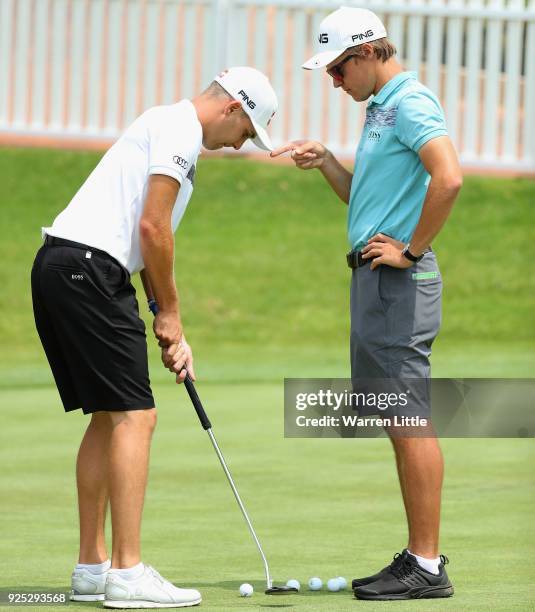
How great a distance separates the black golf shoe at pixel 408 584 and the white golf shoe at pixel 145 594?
585 millimetres

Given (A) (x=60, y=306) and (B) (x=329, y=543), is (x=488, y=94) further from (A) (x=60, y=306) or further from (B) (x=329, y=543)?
(A) (x=60, y=306)

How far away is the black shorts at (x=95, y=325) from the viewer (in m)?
5.19

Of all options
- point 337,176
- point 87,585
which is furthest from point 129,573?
point 337,176

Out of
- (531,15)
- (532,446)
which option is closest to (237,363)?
(532,446)

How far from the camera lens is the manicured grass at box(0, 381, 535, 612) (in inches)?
220

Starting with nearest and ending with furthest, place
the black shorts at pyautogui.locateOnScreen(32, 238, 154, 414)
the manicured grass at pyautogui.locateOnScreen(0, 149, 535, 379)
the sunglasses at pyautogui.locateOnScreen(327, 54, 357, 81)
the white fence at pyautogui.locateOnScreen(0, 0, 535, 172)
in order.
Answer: the black shorts at pyautogui.locateOnScreen(32, 238, 154, 414), the sunglasses at pyautogui.locateOnScreen(327, 54, 357, 81), the manicured grass at pyautogui.locateOnScreen(0, 149, 535, 379), the white fence at pyautogui.locateOnScreen(0, 0, 535, 172)

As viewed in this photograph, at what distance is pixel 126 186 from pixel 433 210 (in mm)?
1023

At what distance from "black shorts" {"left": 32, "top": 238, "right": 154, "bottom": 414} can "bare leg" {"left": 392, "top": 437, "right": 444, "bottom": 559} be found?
35.0 inches

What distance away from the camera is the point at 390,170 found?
18.1 ft

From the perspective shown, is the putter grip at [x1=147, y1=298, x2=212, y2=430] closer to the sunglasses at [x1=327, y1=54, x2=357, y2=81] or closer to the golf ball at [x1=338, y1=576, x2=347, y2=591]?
the golf ball at [x1=338, y1=576, x2=347, y2=591]

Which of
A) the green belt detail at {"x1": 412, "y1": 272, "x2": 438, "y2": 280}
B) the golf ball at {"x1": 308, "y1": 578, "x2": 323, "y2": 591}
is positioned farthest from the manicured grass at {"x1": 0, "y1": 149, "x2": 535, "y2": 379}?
the golf ball at {"x1": 308, "y1": 578, "x2": 323, "y2": 591}

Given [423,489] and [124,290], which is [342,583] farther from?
[124,290]

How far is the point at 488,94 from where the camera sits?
1636cm

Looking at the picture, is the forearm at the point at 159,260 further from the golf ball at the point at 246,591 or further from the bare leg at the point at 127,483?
the golf ball at the point at 246,591
